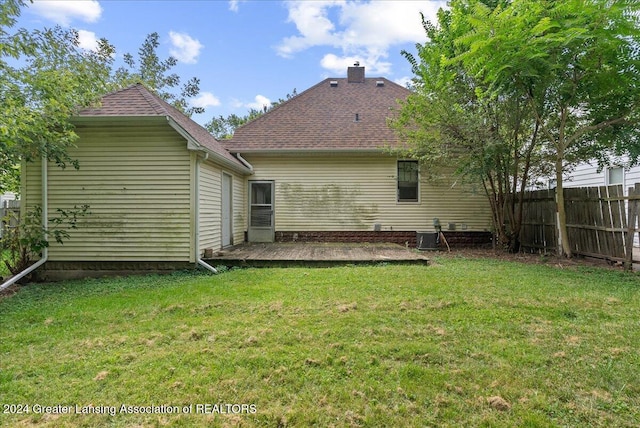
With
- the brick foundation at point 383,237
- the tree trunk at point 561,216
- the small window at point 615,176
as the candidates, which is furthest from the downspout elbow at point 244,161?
the small window at point 615,176

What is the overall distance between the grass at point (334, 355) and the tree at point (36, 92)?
8.21ft

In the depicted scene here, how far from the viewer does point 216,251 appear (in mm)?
7898

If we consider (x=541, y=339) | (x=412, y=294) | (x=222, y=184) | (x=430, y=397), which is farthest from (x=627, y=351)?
(x=222, y=184)

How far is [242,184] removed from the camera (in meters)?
10.6

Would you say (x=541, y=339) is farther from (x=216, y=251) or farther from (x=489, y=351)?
(x=216, y=251)

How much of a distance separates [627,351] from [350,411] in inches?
100

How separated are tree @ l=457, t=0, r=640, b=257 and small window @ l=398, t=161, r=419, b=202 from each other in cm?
391

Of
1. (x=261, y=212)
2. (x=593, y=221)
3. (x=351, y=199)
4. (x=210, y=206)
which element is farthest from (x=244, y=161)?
(x=593, y=221)

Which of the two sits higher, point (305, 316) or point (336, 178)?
point (336, 178)

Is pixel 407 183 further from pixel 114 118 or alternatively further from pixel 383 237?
pixel 114 118

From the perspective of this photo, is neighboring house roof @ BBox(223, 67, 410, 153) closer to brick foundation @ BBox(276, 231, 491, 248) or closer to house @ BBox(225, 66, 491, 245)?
house @ BBox(225, 66, 491, 245)

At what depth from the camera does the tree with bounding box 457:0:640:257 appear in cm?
547

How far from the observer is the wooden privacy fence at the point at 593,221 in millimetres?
6322

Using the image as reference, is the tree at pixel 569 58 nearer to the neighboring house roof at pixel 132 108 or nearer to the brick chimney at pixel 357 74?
the neighboring house roof at pixel 132 108
